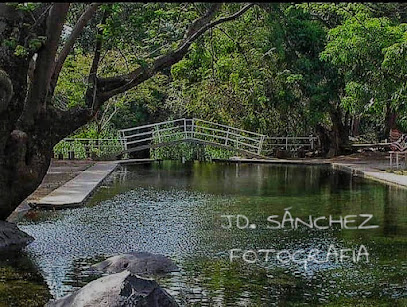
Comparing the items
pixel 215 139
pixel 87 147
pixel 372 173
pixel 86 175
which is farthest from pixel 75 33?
pixel 215 139

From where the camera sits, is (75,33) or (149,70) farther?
(149,70)

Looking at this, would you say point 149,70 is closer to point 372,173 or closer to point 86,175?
point 86,175

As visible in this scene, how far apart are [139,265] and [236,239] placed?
8.32ft

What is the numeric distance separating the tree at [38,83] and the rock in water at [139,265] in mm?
2145

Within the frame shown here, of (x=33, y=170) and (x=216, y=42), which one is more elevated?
(x=216, y=42)

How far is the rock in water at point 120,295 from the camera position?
5207 millimetres

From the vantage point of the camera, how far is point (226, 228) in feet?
35.3

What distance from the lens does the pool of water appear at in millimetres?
6792

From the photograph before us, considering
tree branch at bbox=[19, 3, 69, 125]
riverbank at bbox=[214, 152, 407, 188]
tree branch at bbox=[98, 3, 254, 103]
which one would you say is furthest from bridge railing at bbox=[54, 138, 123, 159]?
tree branch at bbox=[19, 3, 69, 125]

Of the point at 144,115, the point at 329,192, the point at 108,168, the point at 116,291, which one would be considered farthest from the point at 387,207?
the point at 144,115

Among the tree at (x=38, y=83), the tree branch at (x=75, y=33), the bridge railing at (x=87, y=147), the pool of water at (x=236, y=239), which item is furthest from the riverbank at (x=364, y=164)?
the tree branch at (x=75, y=33)

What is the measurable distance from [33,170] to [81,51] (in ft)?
53.6

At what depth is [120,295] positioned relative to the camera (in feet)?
17.1

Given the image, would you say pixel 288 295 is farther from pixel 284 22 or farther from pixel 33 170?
pixel 284 22
